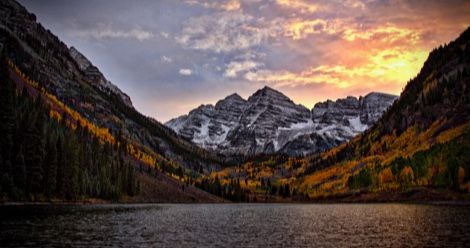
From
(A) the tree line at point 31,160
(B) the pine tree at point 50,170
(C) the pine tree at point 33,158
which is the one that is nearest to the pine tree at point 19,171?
(A) the tree line at point 31,160

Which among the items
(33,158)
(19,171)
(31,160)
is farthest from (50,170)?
(19,171)

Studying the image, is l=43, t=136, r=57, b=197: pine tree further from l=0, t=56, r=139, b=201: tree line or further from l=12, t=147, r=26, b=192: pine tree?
l=12, t=147, r=26, b=192: pine tree

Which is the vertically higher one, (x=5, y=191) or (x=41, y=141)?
(x=41, y=141)

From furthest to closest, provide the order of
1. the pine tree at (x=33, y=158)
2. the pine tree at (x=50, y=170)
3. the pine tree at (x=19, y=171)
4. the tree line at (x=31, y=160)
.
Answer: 1. the pine tree at (x=50, y=170)
2. the pine tree at (x=33, y=158)
3. the pine tree at (x=19, y=171)
4. the tree line at (x=31, y=160)

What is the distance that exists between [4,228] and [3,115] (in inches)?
2852

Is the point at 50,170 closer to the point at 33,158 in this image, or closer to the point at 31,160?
the point at 33,158

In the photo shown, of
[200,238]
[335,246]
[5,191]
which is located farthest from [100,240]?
[5,191]

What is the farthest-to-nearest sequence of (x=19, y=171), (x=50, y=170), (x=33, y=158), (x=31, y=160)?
(x=50, y=170) < (x=33, y=158) < (x=31, y=160) < (x=19, y=171)

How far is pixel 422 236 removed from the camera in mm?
59094

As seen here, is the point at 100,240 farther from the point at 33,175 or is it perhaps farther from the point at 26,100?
the point at 26,100

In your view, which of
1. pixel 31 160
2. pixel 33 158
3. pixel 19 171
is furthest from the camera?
pixel 33 158

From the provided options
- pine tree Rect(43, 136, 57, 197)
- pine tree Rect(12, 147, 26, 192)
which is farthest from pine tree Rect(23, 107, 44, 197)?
pine tree Rect(12, 147, 26, 192)

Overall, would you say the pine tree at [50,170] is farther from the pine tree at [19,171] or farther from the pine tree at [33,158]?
the pine tree at [19,171]

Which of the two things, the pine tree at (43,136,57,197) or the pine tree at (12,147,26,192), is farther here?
the pine tree at (43,136,57,197)
